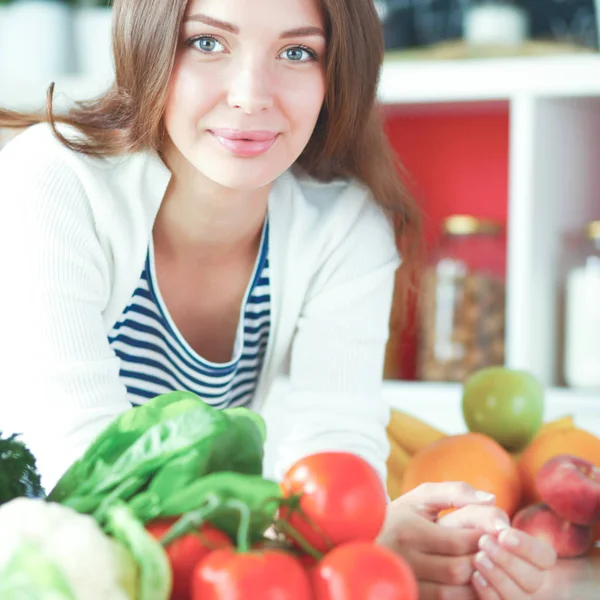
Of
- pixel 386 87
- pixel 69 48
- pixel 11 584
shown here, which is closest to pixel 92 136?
pixel 11 584

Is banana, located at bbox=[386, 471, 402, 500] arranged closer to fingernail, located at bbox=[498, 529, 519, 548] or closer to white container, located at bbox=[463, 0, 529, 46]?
fingernail, located at bbox=[498, 529, 519, 548]

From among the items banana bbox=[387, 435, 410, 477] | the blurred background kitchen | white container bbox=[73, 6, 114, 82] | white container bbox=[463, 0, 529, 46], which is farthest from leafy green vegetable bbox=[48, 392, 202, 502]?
white container bbox=[73, 6, 114, 82]

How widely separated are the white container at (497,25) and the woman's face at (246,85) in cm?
102

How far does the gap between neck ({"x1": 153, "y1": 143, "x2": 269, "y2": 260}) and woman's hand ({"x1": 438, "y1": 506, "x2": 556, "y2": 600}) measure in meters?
0.60

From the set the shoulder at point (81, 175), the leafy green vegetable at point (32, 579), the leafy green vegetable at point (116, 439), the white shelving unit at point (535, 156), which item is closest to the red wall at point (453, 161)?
the white shelving unit at point (535, 156)

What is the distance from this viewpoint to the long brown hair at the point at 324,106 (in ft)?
3.17

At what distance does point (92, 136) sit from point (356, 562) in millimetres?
719

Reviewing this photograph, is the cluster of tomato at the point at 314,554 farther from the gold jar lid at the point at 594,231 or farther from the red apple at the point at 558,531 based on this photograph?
the gold jar lid at the point at 594,231

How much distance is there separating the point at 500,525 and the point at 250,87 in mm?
483

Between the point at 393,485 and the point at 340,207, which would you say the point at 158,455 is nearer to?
the point at 393,485

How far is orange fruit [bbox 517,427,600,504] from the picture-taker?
0.92 meters

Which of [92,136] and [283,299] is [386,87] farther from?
[92,136]

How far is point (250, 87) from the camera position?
922mm

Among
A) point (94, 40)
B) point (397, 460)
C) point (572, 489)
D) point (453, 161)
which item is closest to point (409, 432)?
point (397, 460)
